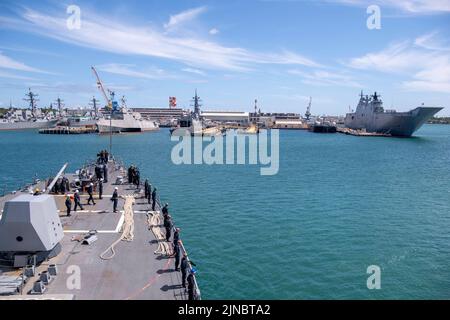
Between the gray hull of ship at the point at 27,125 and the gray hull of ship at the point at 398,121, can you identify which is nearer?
the gray hull of ship at the point at 398,121

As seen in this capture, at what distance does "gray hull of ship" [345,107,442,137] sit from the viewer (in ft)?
443

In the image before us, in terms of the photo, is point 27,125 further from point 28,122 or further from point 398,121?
point 398,121

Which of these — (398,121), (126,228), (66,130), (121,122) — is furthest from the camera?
(121,122)

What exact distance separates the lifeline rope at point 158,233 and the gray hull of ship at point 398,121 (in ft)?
435

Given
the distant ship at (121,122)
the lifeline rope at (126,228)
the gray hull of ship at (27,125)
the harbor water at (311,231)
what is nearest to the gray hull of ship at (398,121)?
the harbor water at (311,231)

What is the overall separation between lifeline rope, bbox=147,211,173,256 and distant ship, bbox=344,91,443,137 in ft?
432

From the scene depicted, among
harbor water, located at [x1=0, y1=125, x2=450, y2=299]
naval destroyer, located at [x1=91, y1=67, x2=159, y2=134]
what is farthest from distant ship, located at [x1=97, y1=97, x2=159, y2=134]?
harbor water, located at [x1=0, y1=125, x2=450, y2=299]

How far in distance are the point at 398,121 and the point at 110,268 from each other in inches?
6140

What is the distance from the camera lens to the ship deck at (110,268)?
12.0m

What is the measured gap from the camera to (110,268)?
14.0 meters

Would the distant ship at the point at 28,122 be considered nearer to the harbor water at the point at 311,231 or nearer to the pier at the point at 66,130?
the pier at the point at 66,130

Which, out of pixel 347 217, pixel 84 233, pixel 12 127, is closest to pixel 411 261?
pixel 347 217

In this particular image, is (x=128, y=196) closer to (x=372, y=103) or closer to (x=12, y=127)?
(x=372, y=103)

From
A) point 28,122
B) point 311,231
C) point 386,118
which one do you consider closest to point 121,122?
point 28,122
